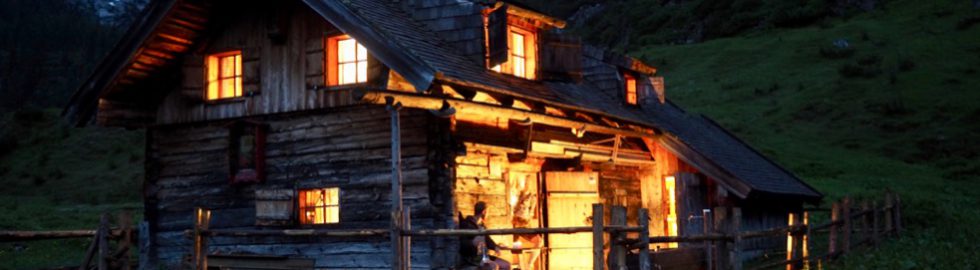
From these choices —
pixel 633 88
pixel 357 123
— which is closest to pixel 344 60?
pixel 357 123

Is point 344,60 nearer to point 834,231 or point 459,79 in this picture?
point 459,79

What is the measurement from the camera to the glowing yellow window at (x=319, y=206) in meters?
17.1

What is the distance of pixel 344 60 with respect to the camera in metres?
17.0

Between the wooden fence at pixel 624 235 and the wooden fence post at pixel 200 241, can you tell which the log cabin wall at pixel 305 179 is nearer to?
the wooden fence at pixel 624 235

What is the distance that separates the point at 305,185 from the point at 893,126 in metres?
31.2

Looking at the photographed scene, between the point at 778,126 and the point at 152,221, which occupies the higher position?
the point at 778,126

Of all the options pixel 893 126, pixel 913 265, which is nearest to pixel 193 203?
pixel 913 265

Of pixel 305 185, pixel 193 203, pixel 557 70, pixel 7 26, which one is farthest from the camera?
pixel 7 26

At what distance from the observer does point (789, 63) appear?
51250 millimetres

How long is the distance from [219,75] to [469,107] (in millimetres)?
5836

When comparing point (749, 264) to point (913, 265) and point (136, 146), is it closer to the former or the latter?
point (913, 265)

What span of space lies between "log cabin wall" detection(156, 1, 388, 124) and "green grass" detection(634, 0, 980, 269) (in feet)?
35.4

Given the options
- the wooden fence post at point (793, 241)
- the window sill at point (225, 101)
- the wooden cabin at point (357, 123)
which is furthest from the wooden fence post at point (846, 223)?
the window sill at point (225, 101)

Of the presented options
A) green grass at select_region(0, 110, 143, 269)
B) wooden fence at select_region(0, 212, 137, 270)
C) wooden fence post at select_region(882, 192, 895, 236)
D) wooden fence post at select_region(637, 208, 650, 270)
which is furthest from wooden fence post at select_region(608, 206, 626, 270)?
green grass at select_region(0, 110, 143, 269)
